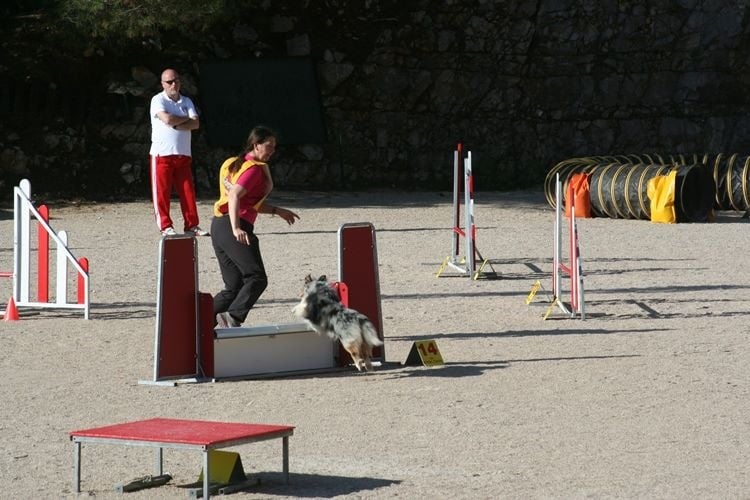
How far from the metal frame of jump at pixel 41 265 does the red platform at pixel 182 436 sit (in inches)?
212

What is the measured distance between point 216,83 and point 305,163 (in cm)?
218

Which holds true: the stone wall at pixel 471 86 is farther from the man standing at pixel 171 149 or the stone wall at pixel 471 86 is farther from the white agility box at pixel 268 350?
the white agility box at pixel 268 350

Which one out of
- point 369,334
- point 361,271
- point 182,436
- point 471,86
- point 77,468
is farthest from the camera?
point 471,86

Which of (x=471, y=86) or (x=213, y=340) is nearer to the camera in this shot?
(x=213, y=340)

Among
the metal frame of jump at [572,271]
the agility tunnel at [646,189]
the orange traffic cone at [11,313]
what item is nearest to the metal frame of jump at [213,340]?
the metal frame of jump at [572,271]

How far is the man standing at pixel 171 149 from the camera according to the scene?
1658cm

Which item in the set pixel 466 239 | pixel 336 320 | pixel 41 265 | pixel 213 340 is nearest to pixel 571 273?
pixel 466 239

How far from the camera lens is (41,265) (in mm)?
12367

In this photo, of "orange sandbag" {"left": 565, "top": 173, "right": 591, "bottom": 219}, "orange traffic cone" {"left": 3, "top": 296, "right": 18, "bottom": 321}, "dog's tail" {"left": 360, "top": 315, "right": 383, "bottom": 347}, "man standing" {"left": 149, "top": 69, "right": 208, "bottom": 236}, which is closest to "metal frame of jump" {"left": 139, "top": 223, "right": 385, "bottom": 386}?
"dog's tail" {"left": 360, "top": 315, "right": 383, "bottom": 347}

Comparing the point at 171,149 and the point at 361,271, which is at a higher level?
the point at 171,149

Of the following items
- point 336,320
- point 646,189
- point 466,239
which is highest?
point 646,189

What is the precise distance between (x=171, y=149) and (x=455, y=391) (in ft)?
27.6

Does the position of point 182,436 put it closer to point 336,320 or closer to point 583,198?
point 336,320

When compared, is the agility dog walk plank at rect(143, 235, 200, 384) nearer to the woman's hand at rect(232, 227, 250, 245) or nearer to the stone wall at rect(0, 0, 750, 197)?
the woman's hand at rect(232, 227, 250, 245)
